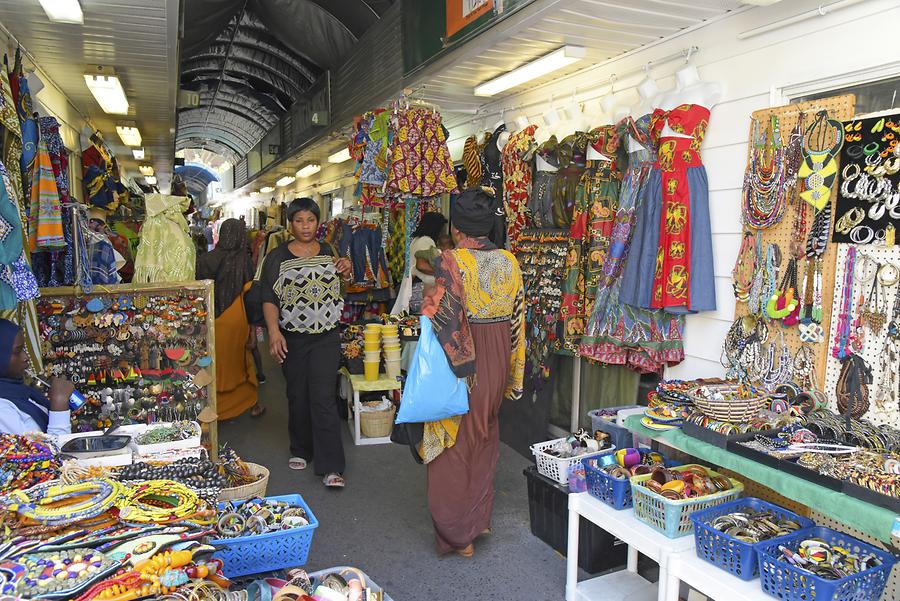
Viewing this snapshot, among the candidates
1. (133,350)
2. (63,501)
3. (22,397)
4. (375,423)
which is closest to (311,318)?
(133,350)

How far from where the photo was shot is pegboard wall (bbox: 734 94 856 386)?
277cm

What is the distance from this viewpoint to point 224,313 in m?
5.67

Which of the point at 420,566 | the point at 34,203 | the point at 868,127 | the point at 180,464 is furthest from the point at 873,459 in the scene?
the point at 34,203

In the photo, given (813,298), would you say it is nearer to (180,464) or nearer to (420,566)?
(420,566)

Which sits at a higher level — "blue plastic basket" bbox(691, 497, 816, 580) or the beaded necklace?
the beaded necklace

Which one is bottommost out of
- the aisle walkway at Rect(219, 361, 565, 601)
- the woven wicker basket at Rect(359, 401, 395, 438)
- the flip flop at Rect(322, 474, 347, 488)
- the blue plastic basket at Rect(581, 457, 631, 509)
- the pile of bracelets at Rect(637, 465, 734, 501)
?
the aisle walkway at Rect(219, 361, 565, 601)

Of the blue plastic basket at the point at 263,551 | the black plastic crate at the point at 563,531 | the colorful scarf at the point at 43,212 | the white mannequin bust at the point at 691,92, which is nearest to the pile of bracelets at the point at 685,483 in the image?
the black plastic crate at the point at 563,531

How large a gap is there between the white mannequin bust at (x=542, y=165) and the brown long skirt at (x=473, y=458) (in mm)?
1750

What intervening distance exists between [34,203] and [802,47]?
385 cm

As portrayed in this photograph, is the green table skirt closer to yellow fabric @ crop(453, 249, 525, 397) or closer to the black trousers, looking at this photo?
yellow fabric @ crop(453, 249, 525, 397)

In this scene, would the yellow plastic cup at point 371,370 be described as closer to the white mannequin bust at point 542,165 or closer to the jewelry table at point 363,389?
the jewelry table at point 363,389

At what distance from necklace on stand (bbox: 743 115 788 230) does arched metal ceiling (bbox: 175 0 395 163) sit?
230 inches

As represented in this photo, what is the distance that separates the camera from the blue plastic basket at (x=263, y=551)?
6.02ft

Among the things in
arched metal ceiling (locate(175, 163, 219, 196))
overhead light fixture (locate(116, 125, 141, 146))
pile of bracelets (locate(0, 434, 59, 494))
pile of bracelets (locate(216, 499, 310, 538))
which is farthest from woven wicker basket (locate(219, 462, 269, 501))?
arched metal ceiling (locate(175, 163, 219, 196))
